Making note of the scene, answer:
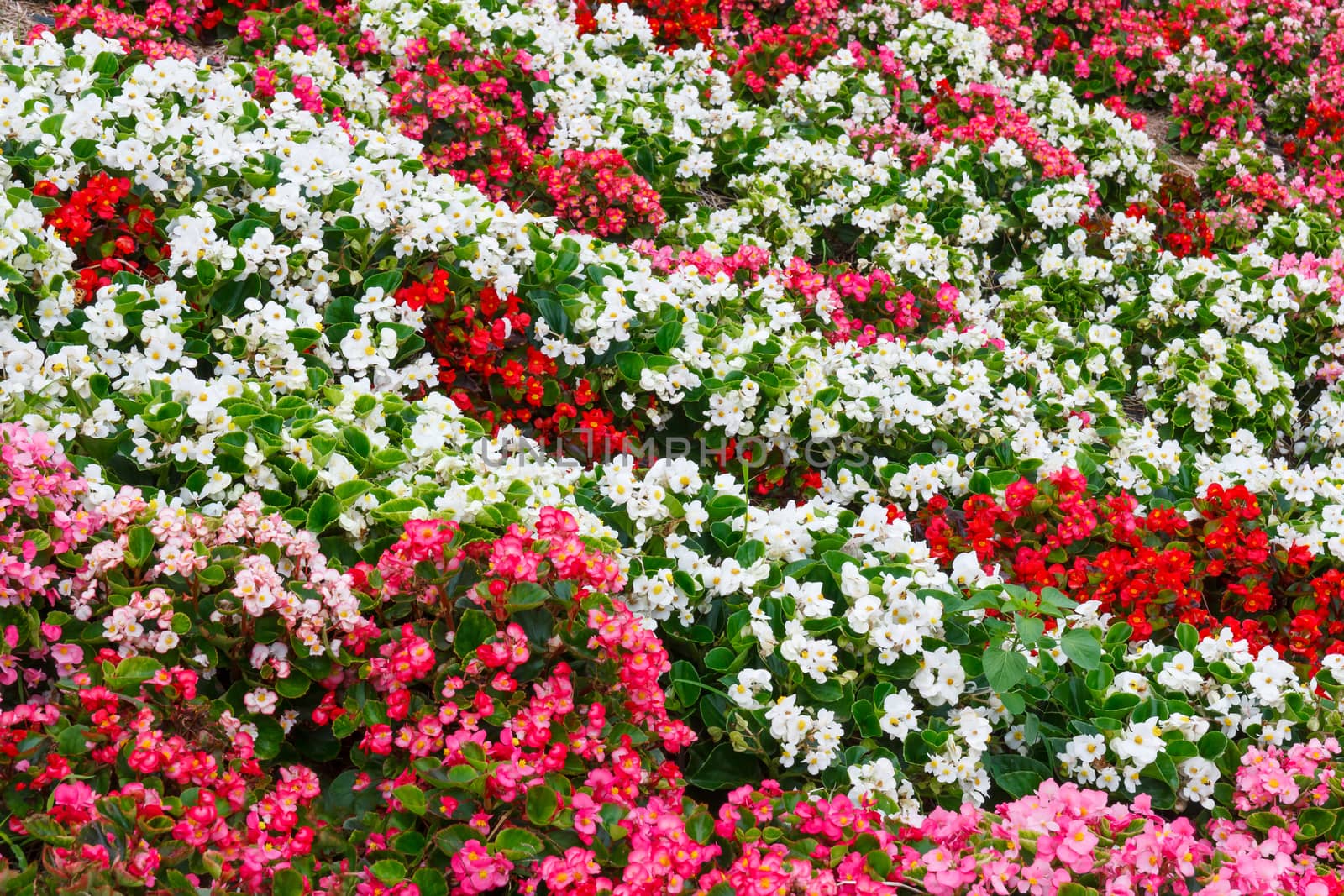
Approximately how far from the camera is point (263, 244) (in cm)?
368

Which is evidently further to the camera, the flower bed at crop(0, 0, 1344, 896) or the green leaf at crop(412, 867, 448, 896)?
the flower bed at crop(0, 0, 1344, 896)

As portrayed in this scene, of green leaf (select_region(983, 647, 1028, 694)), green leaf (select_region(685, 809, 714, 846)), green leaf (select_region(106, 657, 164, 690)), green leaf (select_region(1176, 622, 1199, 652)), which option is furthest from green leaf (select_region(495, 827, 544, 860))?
green leaf (select_region(1176, 622, 1199, 652))

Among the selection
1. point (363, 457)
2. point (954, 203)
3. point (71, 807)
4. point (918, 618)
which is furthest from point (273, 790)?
point (954, 203)

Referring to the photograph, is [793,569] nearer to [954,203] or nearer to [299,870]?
[299,870]

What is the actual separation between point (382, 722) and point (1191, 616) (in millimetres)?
2710

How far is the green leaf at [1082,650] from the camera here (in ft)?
9.98

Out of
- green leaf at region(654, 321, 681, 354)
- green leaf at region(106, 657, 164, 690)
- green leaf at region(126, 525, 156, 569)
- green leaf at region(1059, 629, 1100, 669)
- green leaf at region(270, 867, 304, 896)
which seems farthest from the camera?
green leaf at region(654, 321, 681, 354)

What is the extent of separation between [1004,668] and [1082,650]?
307 millimetres

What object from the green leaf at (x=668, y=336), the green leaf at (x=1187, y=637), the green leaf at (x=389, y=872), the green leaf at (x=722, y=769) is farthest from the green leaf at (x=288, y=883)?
the green leaf at (x=1187, y=637)

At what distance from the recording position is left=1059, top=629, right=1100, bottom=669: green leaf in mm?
3041

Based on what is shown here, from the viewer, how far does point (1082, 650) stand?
3057 mm

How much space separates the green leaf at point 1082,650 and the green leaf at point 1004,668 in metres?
0.19

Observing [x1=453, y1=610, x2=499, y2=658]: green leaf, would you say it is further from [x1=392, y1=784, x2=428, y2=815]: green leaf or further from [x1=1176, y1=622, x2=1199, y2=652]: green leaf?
[x1=1176, y1=622, x2=1199, y2=652]: green leaf

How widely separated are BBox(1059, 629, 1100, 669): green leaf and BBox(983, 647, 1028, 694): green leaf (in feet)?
0.61
